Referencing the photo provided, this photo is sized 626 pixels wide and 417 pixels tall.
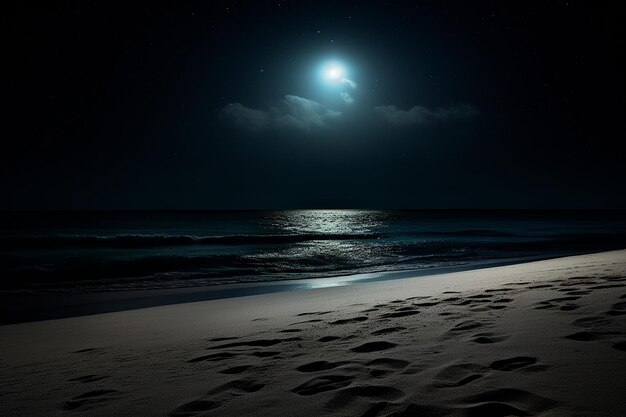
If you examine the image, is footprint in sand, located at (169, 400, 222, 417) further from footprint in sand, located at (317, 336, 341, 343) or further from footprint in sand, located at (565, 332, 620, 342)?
footprint in sand, located at (565, 332, 620, 342)

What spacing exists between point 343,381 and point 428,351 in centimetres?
84

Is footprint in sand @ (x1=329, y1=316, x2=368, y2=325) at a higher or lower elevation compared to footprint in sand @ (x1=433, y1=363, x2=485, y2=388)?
lower

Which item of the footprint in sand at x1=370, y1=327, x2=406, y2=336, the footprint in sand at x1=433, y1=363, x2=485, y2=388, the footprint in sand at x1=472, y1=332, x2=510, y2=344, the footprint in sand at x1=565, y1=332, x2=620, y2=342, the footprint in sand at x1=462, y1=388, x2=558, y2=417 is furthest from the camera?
the footprint in sand at x1=370, y1=327, x2=406, y2=336

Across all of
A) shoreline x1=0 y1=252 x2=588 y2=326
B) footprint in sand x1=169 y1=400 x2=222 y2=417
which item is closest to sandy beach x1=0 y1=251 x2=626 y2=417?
footprint in sand x1=169 y1=400 x2=222 y2=417

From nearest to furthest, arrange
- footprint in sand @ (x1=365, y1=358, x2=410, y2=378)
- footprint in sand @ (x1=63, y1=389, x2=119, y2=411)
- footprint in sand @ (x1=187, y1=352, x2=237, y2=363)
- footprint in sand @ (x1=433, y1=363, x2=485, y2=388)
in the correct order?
footprint in sand @ (x1=433, y1=363, x2=485, y2=388) → footprint in sand @ (x1=63, y1=389, x2=119, y2=411) → footprint in sand @ (x1=365, y1=358, x2=410, y2=378) → footprint in sand @ (x1=187, y1=352, x2=237, y2=363)

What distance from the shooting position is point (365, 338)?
3.58 metres

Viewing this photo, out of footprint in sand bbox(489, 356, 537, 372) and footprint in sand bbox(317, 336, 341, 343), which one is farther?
footprint in sand bbox(317, 336, 341, 343)

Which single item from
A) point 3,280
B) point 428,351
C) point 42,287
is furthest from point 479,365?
point 3,280

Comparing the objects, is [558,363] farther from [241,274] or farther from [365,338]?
[241,274]

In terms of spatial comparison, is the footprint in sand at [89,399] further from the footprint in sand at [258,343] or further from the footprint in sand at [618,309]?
the footprint in sand at [618,309]

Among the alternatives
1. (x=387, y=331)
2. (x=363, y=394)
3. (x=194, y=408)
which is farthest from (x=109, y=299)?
(x=363, y=394)

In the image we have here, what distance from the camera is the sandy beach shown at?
2145 mm

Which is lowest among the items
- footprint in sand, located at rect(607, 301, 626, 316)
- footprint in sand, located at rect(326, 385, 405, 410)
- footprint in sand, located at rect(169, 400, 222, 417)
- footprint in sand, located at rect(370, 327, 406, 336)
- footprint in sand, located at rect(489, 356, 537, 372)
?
footprint in sand, located at rect(370, 327, 406, 336)

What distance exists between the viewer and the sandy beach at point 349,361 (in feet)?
7.04
